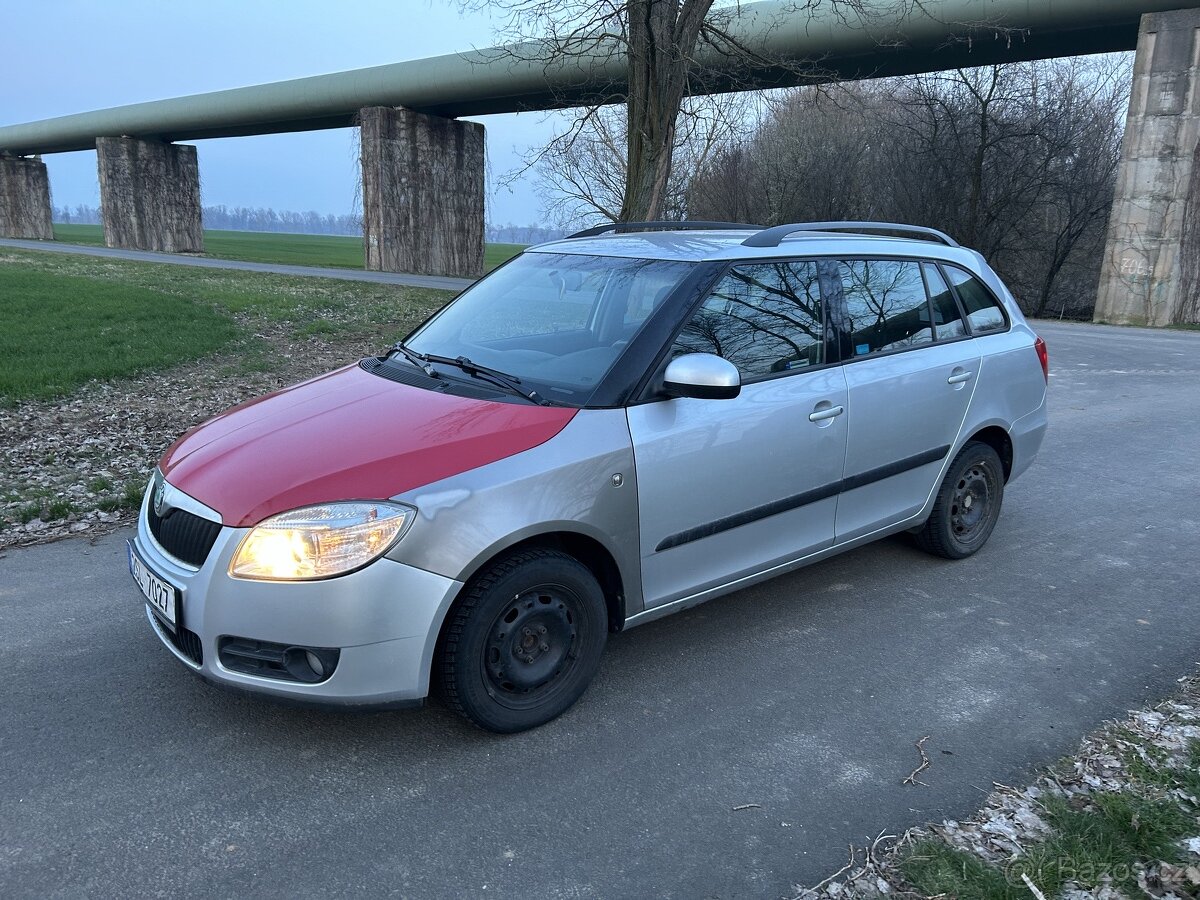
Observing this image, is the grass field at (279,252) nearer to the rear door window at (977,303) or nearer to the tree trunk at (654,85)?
the tree trunk at (654,85)

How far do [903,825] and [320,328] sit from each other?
12.4 metres

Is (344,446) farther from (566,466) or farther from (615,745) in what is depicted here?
(615,745)

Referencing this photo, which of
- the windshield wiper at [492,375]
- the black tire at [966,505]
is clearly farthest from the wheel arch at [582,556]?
the black tire at [966,505]

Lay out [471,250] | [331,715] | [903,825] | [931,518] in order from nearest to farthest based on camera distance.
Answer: [903,825]
[331,715]
[931,518]
[471,250]

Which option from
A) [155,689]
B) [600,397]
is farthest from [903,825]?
[155,689]

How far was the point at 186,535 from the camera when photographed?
316 cm

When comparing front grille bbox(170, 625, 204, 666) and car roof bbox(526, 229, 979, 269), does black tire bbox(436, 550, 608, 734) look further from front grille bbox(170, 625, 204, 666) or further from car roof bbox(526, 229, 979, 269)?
car roof bbox(526, 229, 979, 269)

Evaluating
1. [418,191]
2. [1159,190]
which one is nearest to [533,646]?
[1159,190]

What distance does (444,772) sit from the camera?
3.10 metres

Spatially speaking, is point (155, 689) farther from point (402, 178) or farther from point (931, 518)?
point (402, 178)

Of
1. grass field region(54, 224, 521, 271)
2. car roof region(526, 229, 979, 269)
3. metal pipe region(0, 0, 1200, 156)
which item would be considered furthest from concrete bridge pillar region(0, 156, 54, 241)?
car roof region(526, 229, 979, 269)

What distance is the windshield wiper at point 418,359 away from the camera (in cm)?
392

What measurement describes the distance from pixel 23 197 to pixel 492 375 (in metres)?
59.9

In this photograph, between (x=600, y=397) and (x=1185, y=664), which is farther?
(x=1185, y=664)
